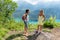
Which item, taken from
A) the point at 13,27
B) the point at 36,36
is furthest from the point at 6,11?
the point at 36,36

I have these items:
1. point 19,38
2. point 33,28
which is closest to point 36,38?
point 19,38

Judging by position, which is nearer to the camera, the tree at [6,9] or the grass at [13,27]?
the grass at [13,27]

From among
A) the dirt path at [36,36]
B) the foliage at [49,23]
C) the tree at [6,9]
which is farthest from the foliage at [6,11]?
the foliage at [49,23]

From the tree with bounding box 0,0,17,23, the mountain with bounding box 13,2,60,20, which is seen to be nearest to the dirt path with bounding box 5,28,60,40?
the tree with bounding box 0,0,17,23

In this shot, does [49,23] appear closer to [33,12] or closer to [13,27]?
[13,27]

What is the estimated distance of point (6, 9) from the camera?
20.2 meters

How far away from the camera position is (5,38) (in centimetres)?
1730

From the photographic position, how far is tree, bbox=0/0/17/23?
1995 cm

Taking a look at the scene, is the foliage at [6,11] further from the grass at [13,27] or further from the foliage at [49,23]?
the foliage at [49,23]

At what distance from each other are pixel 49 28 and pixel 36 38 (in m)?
4.08

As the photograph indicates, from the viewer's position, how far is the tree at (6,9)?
19953 millimetres

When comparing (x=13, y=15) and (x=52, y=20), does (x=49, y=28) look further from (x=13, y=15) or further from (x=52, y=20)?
(x=13, y=15)

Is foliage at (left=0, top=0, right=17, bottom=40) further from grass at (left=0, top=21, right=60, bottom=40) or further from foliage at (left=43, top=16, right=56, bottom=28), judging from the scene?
foliage at (left=43, top=16, right=56, bottom=28)

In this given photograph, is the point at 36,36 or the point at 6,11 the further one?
the point at 6,11
